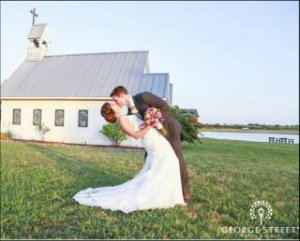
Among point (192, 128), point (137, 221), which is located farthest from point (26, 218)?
point (192, 128)

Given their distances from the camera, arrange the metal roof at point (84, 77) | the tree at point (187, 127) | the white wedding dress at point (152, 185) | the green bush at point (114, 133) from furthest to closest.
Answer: the metal roof at point (84, 77)
the green bush at point (114, 133)
the tree at point (187, 127)
the white wedding dress at point (152, 185)

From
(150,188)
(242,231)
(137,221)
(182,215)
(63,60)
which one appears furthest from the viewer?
(63,60)

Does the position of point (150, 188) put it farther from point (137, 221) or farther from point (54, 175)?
point (54, 175)

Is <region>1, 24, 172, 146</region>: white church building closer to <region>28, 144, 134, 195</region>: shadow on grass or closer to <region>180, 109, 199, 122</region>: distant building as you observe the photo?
<region>180, 109, 199, 122</region>: distant building

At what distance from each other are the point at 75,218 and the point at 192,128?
1364 cm

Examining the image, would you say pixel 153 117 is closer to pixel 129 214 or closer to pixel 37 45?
pixel 129 214

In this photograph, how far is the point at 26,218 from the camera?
469 centimetres

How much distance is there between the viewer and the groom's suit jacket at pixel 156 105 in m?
5.42

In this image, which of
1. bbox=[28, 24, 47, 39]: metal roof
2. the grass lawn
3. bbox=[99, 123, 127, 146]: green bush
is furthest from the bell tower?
the grass lawn

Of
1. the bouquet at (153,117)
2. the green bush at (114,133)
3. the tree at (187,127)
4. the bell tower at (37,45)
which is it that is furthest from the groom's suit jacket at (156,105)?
the bell tower at (37,45)

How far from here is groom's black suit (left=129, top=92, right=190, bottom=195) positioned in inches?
214

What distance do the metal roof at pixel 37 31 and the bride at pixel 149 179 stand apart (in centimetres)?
2268

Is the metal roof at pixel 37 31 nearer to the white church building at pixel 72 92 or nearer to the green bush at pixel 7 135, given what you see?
the white church building at pixel 72 92

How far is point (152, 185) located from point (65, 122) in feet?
55.0
